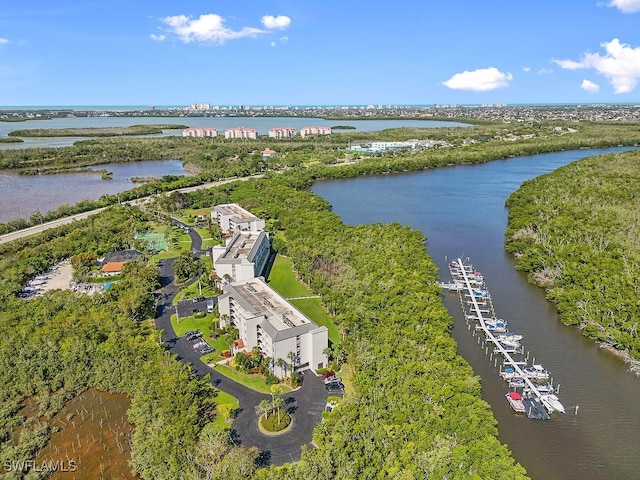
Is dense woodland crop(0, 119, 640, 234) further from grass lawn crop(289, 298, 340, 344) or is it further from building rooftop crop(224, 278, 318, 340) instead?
grass lawn crop(289, 298, 340, 344)

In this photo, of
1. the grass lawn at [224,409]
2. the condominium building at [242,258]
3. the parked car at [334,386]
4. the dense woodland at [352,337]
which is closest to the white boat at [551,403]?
the dense woodland at [352,337]

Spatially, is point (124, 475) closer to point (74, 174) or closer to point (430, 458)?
point (430, 458)

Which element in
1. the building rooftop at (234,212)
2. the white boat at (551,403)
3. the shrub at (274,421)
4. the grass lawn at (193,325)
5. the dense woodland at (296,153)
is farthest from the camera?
the dense woodland at (296,153)

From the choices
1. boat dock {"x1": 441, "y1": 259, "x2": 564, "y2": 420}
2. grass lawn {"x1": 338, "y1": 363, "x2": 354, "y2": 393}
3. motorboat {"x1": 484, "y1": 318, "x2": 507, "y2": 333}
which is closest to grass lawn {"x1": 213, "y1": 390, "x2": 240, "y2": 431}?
grass lawn {"x1": 338, "y1": 363, "x2": 354, "y2": 393}

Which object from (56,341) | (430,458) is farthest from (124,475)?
(430,458)

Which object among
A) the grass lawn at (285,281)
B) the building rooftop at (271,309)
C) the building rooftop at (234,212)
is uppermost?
the building rooftop at (234,212)

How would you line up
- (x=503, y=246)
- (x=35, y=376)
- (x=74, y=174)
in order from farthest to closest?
(x=74, y=174), (x=503, y=246), (x=35, y=376)

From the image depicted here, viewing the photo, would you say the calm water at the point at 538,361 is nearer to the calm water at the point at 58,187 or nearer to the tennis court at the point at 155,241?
the tennis court at the point at 155,241
